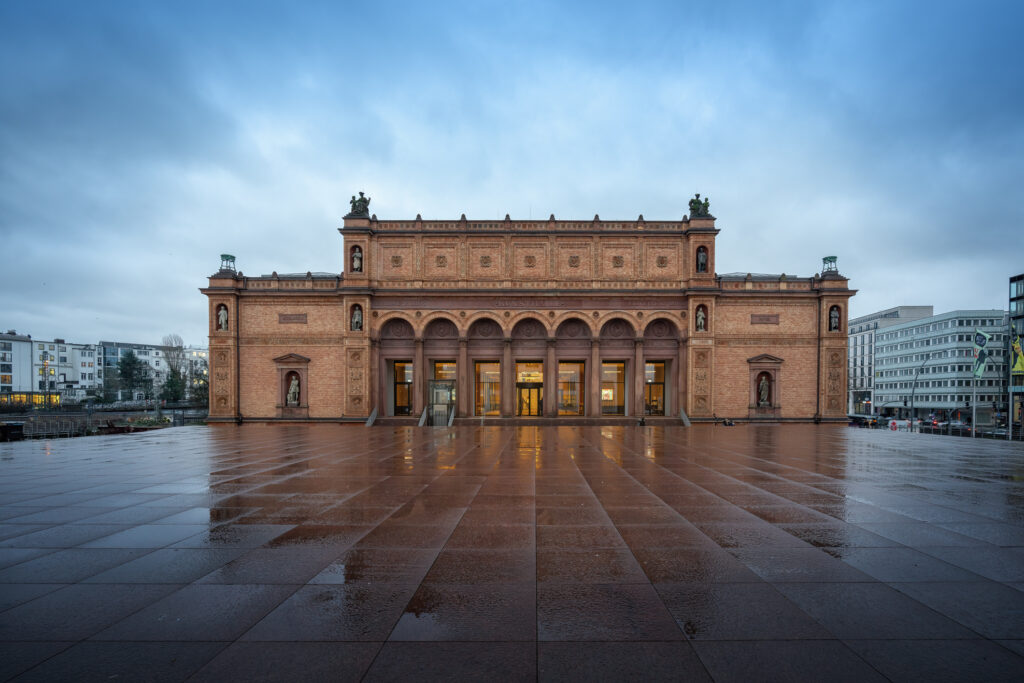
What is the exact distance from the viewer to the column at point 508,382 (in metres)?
38.2

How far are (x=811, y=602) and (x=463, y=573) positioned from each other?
3.73 metres

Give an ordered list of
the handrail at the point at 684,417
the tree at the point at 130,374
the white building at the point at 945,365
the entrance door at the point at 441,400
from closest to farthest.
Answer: the entrance door at the point at 441,400
the handrail at the point at 684,417
the white building at the point at 945,365
the tree at the point at 130,374

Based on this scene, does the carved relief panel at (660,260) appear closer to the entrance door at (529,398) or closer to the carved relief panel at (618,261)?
the carved relief panel at (618,261)

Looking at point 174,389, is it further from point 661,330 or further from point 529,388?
point 661,330

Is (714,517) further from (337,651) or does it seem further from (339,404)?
(339,404)

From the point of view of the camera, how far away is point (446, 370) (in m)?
41.3

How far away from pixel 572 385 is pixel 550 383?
3.50 meters

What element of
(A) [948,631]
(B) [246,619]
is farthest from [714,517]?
(B) [246,619]

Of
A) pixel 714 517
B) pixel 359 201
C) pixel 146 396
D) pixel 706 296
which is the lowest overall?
pixel 146 396

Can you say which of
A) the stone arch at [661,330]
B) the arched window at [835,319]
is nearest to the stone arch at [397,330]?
the stone arch at [661,330]

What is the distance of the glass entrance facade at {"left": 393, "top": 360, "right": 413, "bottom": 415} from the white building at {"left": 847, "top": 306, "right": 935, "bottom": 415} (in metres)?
107

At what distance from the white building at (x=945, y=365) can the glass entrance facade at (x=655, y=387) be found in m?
60.4

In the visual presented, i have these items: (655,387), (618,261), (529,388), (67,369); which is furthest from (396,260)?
(67,369)

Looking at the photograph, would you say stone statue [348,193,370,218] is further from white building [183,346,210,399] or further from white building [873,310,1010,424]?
white building [873,310,1010,424]
